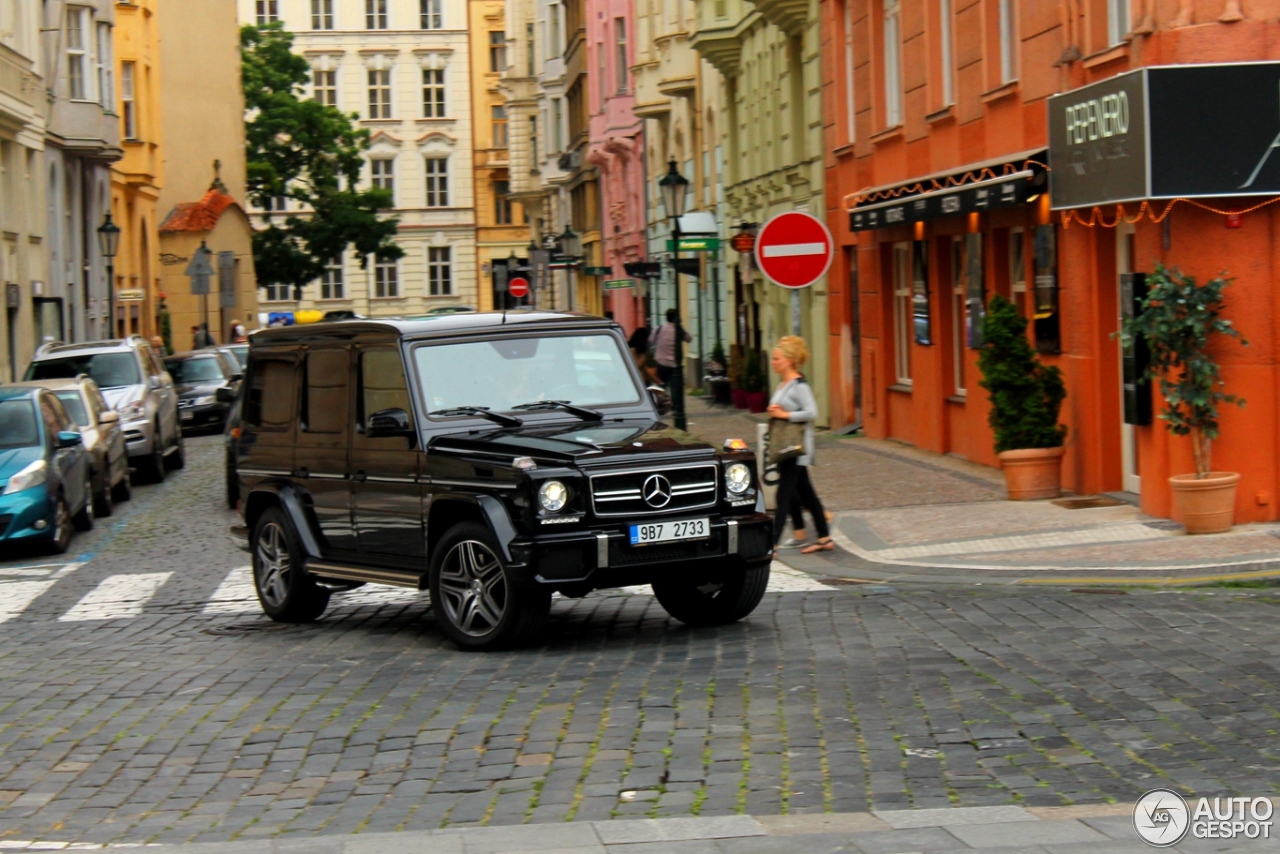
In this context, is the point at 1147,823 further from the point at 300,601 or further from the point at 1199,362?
the point at 1199,362

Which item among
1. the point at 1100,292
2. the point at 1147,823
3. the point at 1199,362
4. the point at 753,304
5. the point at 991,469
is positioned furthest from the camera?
the point at 753,304

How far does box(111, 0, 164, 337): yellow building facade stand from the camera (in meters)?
52.8

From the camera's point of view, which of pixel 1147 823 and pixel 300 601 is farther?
pixel 300 601

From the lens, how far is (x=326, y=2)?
102500 millimetres

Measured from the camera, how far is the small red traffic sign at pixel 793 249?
1641cm

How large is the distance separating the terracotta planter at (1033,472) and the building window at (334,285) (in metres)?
84.1

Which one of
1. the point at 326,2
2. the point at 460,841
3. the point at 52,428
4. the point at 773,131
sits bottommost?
the point at 460,841

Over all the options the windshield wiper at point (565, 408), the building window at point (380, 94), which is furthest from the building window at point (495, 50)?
the windshield wiper at point (565, 408)

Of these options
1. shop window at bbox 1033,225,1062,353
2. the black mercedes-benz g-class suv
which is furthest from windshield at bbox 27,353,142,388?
the black mercedes-benz g-class suv

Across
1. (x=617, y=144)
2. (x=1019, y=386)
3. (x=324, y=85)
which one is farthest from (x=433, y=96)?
(x=1019, y=386)

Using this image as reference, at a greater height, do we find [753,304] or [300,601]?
[753,304]

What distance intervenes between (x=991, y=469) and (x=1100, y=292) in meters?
3.94

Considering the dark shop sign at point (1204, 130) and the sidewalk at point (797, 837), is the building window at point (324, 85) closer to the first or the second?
the dark shop sign at point (1204, 130)

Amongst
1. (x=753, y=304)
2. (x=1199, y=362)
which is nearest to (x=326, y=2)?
(x=753, y=304)
